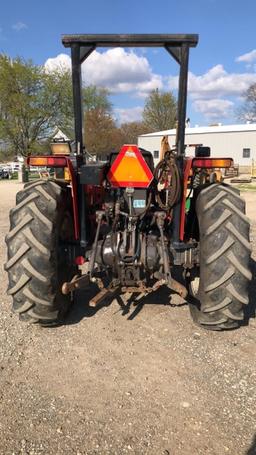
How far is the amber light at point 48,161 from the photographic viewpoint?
12.8 feet

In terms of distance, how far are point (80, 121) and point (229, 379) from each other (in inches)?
103

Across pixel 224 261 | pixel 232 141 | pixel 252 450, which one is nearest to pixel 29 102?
pixel 232 141

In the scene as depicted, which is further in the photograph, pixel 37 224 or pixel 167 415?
pixel 37 224

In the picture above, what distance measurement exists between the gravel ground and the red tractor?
0.89ft

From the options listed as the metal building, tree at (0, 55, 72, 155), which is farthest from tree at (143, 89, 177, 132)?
tree at (0, 55, 72, 155)

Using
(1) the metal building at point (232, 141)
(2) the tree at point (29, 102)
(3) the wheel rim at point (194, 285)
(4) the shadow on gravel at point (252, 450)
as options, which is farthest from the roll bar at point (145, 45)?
(1) the metal building at point (232, 141)

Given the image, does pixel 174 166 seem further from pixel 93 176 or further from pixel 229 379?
pixel 229 379

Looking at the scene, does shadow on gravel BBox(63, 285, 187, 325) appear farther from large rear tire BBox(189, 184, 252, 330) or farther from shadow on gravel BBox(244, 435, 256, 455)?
shadow on gravel BBox(244, 435, 256, 455)

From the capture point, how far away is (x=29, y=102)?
31.9 meters

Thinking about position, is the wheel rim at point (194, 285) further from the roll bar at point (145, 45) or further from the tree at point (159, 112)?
the tree at point (159, 112)

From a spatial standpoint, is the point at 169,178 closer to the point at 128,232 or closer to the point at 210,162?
the point at 210,162

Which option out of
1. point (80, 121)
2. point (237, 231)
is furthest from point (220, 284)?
point (80, 121)

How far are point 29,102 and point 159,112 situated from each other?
26.1 meters

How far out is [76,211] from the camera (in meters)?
4.19
